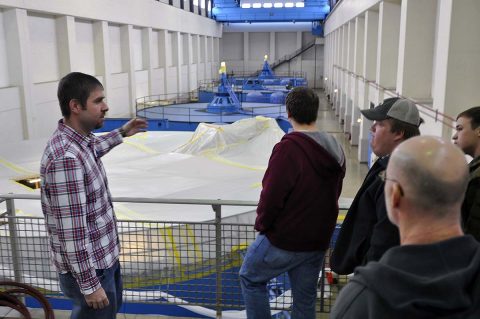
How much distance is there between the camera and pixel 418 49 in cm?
955

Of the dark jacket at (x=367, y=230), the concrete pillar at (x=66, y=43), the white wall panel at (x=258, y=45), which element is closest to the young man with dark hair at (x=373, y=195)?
the dark jacket at (x=367, y=230)

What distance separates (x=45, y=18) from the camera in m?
15.6

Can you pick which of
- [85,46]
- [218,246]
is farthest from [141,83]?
[218,246]

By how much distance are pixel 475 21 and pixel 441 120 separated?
144cm

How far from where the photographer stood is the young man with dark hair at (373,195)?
219 centimetres

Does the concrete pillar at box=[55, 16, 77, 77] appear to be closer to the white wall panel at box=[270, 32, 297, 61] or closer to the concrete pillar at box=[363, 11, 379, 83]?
the concrete pillar at box=[363, 11, 379, 83]

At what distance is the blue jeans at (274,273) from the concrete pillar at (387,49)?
10381 millimetres

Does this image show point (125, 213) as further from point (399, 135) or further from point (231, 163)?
point (399, 135)

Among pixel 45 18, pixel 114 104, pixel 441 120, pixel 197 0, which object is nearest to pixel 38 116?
pixel 45 18

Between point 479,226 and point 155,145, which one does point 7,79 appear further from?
point 479,226

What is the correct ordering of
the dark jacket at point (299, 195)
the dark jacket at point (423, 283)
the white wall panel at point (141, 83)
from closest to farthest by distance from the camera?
the dark jacket at point (423, 283)
the dark jacket at point (299, 195)
the white wall panel at point (141, 83)

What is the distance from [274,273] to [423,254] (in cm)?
168

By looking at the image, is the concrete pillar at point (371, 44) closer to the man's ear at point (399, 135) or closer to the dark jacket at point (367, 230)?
the man's ear at point (399, 135)

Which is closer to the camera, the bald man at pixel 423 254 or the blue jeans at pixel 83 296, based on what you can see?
the bald man at pixel 423 254
